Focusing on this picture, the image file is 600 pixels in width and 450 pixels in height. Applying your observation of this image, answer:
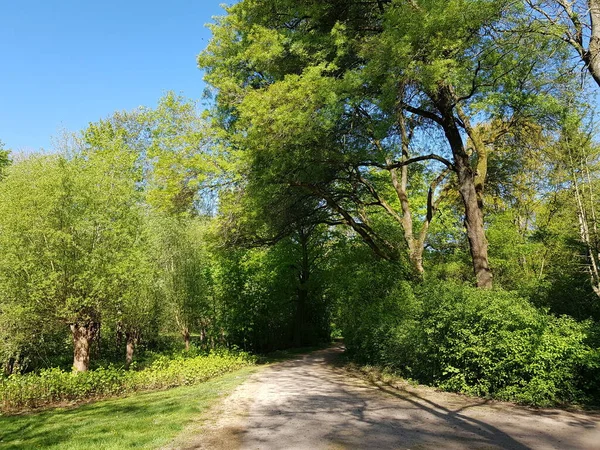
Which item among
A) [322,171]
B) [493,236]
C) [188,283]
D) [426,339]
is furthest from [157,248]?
[493,236]

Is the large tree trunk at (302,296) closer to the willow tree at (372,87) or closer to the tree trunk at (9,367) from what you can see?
the willow tree at (372,87)

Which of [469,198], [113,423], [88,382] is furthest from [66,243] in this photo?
[469,198]

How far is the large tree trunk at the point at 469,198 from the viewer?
37.7 ft

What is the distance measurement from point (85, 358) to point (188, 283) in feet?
21.1

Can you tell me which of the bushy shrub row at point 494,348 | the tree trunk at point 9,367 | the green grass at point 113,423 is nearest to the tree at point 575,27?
the bushy shrub row at point 494,348

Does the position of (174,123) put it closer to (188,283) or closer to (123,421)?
(188,283)

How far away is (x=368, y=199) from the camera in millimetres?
18422

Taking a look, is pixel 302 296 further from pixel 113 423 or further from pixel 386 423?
pixel 386 423

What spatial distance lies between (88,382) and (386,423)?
31.8ft

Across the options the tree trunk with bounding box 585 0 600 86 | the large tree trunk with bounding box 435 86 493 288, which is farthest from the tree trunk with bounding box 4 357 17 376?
the tree trunk with bounding box 585 0 600 86

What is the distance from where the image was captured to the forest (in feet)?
27.7

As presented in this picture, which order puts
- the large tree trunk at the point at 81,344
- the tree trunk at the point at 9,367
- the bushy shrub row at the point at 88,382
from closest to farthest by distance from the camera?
the bushy shrub row at the point at 88,382
the large tree trunk at the point at 81,344
the tree trunk at the point at 9,367

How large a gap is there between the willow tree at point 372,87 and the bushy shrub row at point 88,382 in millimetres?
6842

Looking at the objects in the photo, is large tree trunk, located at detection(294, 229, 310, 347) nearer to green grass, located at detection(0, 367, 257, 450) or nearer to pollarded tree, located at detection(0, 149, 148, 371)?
pollarded tree, located at detection(0, 149, 148, 371)
